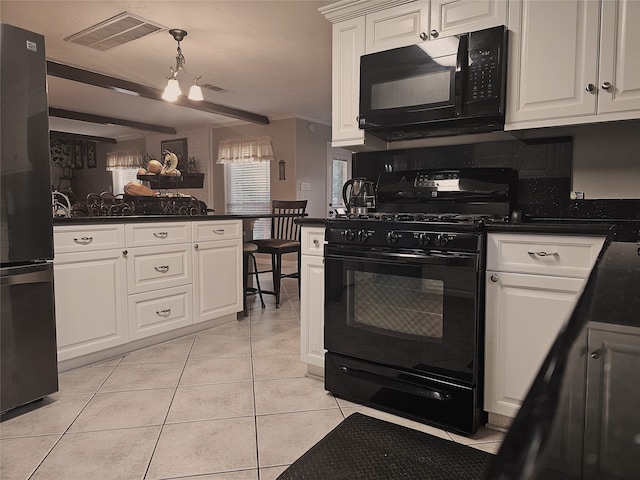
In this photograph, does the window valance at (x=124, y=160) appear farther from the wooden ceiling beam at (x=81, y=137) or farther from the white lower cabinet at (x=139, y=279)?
the white lower cabinet at (x=139, y=279)

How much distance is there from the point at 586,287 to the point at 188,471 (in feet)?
4.91

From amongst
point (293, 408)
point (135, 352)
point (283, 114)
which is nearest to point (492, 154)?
point (293, 408)

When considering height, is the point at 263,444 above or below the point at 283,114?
below

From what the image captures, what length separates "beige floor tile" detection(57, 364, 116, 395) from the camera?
2.28 metres

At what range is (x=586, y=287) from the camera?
67 cm

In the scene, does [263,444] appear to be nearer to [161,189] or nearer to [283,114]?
[161,189]

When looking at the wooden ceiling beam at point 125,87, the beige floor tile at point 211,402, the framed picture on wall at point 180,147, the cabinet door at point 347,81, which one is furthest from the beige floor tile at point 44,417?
the framed picture on wall at point 180,147

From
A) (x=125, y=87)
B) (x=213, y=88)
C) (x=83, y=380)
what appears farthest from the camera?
(x=213, y=88)

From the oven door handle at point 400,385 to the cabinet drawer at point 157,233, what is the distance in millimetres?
1540

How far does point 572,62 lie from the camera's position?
1861 mm

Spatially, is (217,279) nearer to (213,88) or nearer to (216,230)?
(216,230)

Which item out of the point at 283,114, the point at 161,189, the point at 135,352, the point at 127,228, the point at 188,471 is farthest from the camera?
the point at 283,114

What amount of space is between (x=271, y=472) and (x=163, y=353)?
156cm

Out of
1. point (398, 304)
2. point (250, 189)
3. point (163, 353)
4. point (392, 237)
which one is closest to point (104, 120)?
point (250, 189)
